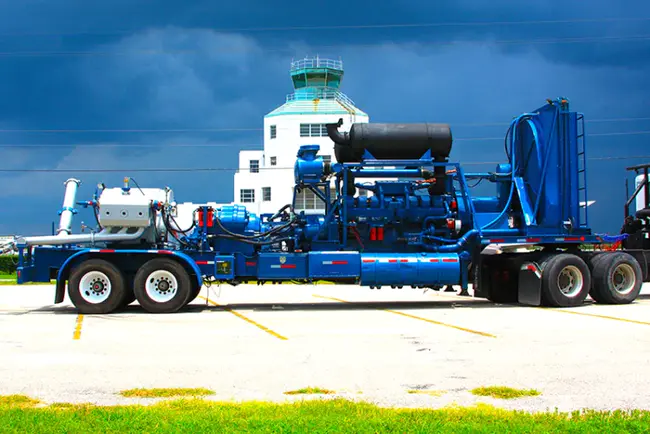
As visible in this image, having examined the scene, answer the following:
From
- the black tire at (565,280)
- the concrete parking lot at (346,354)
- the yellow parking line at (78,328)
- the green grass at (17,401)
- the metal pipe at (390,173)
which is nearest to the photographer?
the green grass at (17,401)

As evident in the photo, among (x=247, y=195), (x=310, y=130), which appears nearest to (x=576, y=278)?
(x=310, y=130)

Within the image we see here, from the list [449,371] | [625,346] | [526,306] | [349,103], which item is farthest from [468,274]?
[349,103]

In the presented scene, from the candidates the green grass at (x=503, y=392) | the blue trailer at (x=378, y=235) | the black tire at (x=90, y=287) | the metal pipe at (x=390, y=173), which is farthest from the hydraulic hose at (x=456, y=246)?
the green grass at (x=503, y=392)

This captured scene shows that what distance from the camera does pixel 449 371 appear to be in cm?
893

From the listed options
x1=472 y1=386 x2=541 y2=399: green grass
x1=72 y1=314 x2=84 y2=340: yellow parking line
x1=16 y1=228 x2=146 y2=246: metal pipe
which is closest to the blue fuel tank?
x1=16 y1=228 x2=146 y2=246: metal pipe

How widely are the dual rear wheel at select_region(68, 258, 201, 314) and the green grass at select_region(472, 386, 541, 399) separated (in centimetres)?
1003

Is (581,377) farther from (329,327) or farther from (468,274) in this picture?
(468,274)

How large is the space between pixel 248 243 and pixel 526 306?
22.7ft

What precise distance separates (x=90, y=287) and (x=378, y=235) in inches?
267

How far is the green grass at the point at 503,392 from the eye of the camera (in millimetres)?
7457

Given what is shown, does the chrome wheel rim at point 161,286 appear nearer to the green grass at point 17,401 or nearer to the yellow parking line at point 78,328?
the yellow parking line at point 78,328

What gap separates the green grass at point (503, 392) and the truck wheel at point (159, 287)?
1000 cm

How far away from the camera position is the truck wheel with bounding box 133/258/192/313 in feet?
54.4

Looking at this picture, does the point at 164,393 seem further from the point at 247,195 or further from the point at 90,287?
the point at 247,195
